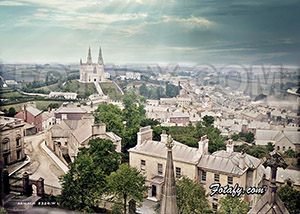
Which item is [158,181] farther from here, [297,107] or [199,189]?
[297,107]

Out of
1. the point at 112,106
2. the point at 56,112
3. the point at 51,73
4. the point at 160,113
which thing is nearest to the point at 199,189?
A: the point at 160,113

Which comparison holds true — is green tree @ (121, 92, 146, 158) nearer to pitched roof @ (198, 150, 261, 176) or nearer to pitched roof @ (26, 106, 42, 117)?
pitched roof @ (198, 150, 261, 176)

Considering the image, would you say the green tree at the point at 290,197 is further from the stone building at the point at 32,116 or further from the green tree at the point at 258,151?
the stone building at the point at 32,116

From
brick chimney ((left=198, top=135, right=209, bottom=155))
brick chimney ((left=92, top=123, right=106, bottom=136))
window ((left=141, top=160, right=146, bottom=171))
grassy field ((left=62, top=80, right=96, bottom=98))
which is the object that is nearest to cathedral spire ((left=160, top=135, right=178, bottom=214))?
brick chimney ((left=198, top=135, right=209, bottom=155))

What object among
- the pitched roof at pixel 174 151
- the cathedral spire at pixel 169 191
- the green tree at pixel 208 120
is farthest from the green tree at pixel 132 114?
the cathedral spire at pixel 169 191

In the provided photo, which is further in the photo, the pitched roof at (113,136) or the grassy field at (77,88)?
the pitched roof at (113,136)

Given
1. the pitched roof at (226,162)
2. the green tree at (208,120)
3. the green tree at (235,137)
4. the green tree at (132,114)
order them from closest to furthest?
the pitched roof at (226,162) < the green tree at (235,137) < the green tree at (208,120) < the green tree at (132,114)
